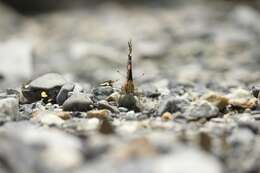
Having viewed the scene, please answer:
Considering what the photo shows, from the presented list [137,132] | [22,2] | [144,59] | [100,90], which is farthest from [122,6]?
[137,132]

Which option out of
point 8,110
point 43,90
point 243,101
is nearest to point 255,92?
point 243,101

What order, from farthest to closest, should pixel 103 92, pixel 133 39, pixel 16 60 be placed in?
pixel 133 39 < pixel 16 60 < pixel 103 92

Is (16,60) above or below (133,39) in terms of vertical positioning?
below

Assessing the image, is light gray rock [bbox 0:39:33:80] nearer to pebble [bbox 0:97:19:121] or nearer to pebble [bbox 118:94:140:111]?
pebble [bbox 118:94:140:111]

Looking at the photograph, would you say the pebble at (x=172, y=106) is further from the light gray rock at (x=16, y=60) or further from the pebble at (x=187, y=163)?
the light gray rock at (x=16, y=60)

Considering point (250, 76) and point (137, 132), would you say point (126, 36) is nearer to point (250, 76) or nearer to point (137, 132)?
point (250, 76)

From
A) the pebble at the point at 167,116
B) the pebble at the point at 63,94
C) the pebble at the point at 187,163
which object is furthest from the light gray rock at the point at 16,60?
the pebble at the point at 187,163

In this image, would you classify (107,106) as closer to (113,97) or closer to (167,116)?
(113,97)
